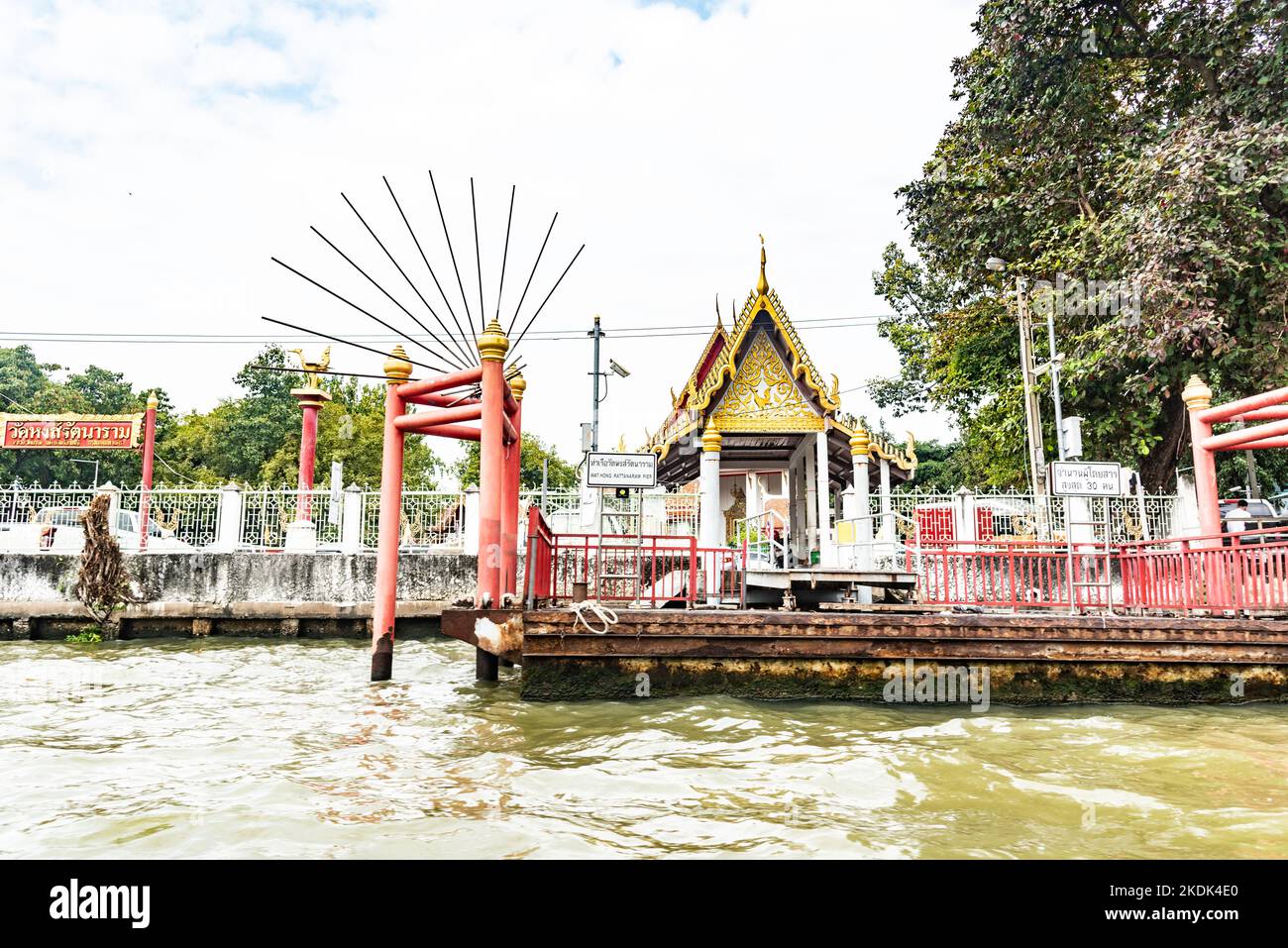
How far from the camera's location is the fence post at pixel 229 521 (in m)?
15.0

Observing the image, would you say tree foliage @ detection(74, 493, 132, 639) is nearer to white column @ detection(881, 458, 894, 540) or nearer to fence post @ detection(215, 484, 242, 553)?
fence post @ detection(215, 484, 242, 553)

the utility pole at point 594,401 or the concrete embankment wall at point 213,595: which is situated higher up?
the utility pole at point 594,401

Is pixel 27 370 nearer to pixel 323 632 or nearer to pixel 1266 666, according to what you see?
pixel 323 632

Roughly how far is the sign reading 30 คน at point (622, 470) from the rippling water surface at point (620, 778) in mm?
2124

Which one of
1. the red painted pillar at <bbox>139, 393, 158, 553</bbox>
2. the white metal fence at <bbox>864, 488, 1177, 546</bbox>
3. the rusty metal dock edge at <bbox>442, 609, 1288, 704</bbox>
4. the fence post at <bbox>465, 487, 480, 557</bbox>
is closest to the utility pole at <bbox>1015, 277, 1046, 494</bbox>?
the white metal fence at <bbox>864, 488, 1177, 546</bbox>

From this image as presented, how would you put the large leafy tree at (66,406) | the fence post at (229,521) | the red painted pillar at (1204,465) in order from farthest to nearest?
1. the large leafy tree at (66,406)
2. the fence post at (229,521)
3. the red painted pillar at (1204,465)

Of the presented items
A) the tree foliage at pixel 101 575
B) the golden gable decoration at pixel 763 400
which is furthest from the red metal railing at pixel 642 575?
the tree foliage at pixel 101 575

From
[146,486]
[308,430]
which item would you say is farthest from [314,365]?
[146,486]

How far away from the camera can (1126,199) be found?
Answer: 50.6 ft

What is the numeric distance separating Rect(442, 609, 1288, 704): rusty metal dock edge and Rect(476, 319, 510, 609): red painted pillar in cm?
78

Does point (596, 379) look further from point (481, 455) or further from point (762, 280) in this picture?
point (481, 455)

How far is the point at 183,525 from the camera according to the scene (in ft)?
50.8

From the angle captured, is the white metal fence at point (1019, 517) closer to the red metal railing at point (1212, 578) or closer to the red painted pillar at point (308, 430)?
the red metal railing at point (1212, 578)
